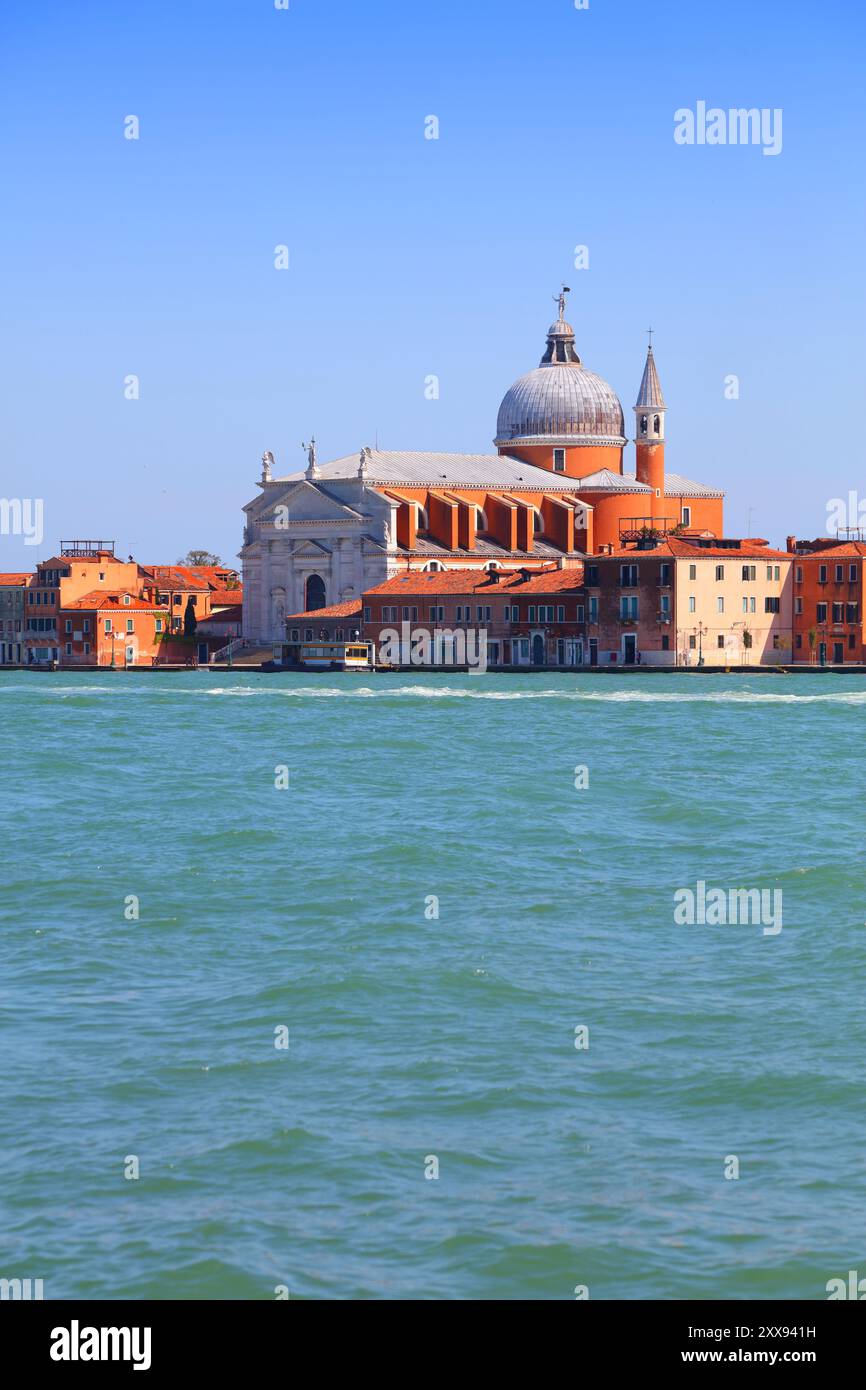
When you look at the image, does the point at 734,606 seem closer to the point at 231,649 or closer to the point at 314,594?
the point at 314,594

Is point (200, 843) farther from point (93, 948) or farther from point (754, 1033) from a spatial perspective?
point (754, 1033)

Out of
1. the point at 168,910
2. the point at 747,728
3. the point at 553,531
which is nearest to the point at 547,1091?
the point at 168,910

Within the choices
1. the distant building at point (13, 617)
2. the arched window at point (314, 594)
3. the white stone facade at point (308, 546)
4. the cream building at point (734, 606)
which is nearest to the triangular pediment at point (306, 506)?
the white stone facade at point (308, 546)

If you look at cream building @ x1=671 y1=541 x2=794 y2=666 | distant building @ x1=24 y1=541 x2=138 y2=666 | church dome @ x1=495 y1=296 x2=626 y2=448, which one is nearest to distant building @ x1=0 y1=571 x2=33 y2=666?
distant building @ x1=24 y1=541 x2=138 y2=666

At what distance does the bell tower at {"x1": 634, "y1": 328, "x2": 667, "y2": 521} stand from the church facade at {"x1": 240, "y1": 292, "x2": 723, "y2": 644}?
1.6 inches

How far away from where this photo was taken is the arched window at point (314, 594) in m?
77.8

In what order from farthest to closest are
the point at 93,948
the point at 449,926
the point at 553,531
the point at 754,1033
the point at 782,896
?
the point at 553,531, the point at 782,896, the point at 449,926, the point at 93,948, the point at 754,1033

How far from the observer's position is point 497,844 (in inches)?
719

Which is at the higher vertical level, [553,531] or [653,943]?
[553,531]

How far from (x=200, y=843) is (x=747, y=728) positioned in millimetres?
19976

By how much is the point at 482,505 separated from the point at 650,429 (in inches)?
337

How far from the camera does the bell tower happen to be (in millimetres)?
83312

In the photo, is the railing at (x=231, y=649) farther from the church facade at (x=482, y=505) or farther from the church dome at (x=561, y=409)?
the church dome at (x=561, y=409)

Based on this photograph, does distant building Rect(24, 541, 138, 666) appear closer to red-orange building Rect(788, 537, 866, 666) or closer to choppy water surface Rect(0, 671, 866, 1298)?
red-orange building Rect(788, 537, 866, 666)
